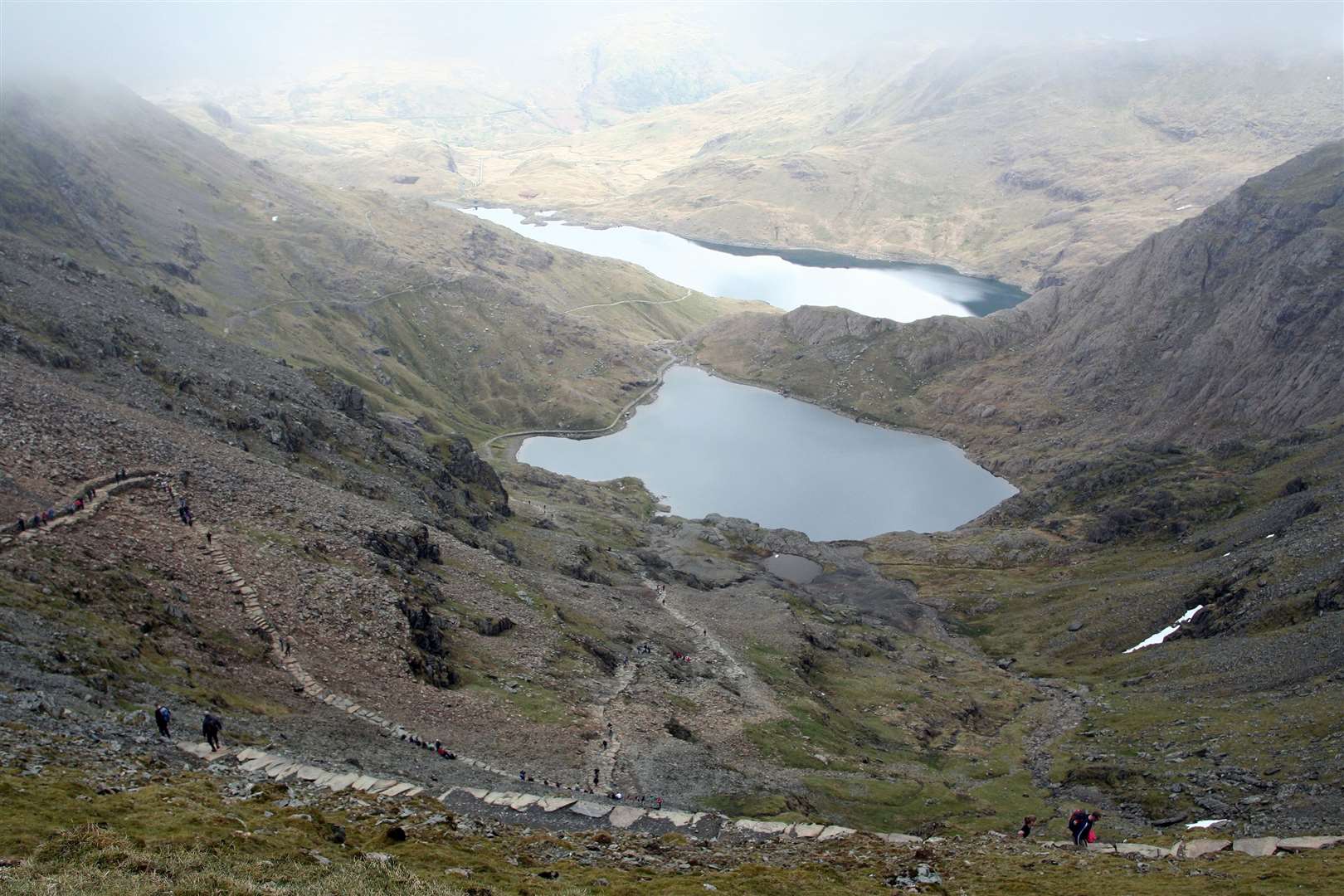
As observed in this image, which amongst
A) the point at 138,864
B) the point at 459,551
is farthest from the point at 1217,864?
the point at 459,551

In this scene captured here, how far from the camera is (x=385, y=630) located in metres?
60.4

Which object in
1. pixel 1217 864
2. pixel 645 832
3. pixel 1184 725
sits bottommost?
pixel 645 832

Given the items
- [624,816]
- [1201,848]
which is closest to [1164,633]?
[1201,848]

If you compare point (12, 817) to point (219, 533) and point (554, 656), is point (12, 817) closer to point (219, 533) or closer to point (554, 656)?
point (219, 533)

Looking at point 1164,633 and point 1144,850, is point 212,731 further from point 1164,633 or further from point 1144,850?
point 1164,633

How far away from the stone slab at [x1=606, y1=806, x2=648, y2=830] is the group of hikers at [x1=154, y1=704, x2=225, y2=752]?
18501mm

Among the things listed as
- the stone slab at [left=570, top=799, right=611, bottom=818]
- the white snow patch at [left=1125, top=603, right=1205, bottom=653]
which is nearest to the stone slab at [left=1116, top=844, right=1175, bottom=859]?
the stone slab at [left=570, top=799, right=611, bottom=818]

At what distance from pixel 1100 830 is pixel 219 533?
59.4m

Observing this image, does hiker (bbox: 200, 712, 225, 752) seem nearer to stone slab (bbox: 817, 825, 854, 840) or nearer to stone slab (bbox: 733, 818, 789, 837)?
stone slab (bbox: 733, 818, 789, 837)

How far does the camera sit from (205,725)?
40.0 meters

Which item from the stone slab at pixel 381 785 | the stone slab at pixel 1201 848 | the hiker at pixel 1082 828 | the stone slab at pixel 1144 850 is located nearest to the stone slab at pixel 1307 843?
the stone slab at pixel 1201 848

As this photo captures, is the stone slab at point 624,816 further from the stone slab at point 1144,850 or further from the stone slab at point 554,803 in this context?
the stone slab at point 1144,850

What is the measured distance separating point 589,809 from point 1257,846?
101ft

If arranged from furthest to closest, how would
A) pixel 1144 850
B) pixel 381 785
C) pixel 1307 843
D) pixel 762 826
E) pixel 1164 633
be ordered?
pixel 1164 633 → pixel 762 826 → pixel 1144 850 → pixel 1307 843 → pixel 381 785
